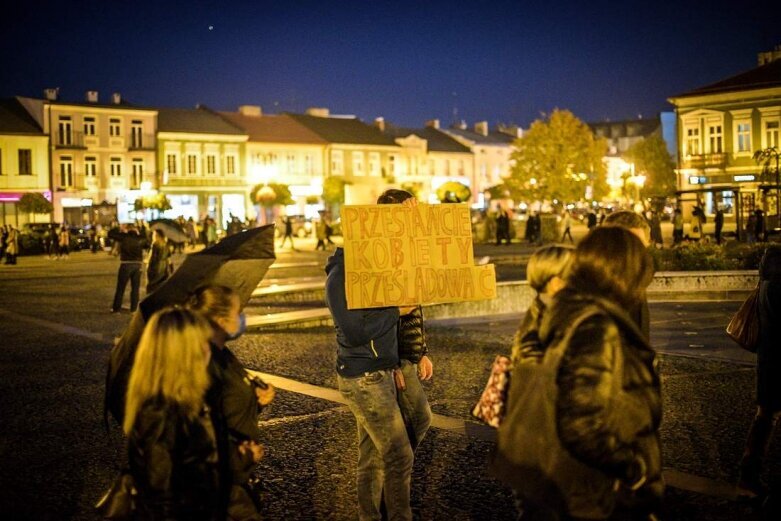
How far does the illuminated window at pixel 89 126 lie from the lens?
67750 millimetres

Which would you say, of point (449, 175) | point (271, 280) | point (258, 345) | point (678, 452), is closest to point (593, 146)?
point (449, 175)

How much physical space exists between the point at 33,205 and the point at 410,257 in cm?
5534

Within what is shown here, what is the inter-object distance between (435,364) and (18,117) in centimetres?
6226

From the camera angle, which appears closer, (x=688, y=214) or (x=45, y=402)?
(x=45, y=402)

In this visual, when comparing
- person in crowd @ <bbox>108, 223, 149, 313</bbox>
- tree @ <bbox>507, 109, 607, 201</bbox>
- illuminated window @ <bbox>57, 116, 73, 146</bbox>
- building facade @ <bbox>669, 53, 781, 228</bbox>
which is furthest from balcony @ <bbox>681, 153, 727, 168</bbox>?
person in crowd @ <bbox>108, 223, 149, 313</bbox>

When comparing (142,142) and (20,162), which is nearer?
(20,162)

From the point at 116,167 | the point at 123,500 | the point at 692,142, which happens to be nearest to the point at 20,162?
the point at 116,167

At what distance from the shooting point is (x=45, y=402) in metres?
9.20

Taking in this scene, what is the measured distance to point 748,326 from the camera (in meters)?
5.87

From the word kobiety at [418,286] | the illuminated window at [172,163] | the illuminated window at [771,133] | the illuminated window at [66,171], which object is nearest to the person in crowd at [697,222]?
the illuminated window at [771,133]

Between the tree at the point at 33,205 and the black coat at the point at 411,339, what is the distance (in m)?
55.1

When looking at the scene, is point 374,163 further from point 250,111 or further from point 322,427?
point 322,427

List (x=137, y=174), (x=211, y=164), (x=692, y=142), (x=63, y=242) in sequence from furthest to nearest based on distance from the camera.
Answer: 1. (x=211, y=164)
2. (x=137, y=174)
3. (x=692, y=142)
4. (x=63, y=242)

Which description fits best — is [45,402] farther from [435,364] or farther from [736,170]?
[736,170]
